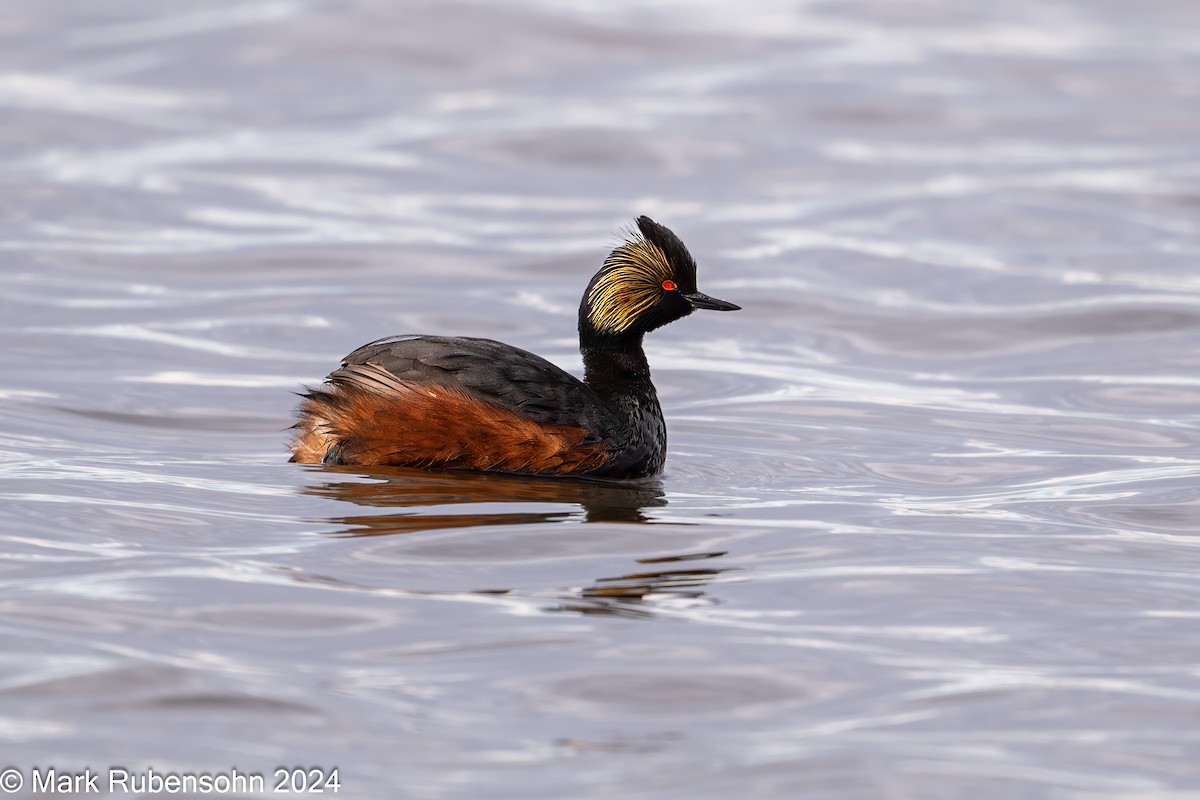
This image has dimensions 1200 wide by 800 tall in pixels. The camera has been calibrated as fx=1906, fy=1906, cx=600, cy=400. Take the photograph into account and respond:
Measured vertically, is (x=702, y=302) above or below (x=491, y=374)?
above

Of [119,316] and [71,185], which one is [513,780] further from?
[71,185]

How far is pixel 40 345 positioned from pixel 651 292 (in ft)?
17.1

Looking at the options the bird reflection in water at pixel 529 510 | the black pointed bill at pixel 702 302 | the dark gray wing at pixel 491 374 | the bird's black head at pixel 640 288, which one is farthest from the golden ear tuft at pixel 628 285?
the bird reflection in water at pixel 529 510

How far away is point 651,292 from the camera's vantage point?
9.98 m

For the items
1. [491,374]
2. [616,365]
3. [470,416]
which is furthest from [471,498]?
[616,365]

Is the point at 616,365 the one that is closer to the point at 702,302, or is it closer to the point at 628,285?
the point at 628,285

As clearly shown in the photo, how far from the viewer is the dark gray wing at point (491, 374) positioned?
901 cm

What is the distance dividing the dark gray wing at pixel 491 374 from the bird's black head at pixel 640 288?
695 millimetres

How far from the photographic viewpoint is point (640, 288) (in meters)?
9.96

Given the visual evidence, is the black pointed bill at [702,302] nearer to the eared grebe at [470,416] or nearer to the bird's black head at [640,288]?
the bird's black head at [640,288]

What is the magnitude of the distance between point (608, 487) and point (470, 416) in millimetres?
788

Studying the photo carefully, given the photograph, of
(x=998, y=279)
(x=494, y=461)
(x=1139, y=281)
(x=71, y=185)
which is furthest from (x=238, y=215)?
(x=494, y=461)

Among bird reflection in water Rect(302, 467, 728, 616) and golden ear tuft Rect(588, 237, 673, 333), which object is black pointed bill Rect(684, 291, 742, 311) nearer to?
golden ear tuft Rect(588, 237, 673, 333)

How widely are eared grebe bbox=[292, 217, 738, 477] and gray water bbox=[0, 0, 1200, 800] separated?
18cm
